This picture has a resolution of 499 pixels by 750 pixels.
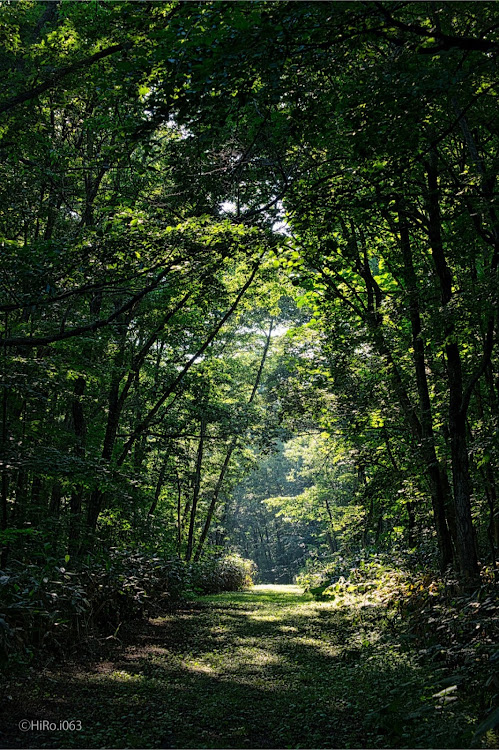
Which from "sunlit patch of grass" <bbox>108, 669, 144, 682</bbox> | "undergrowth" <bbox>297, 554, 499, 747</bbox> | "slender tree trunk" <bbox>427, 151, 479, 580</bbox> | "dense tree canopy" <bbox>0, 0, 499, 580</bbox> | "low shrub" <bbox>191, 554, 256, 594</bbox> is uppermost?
"dense tree canopy" <bbox>0, 0, 499, 580</bbox>

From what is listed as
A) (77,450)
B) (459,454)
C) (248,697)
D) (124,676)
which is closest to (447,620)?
(459,454)

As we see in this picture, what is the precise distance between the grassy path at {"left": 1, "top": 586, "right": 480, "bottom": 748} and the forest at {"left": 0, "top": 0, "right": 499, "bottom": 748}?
0.13ft

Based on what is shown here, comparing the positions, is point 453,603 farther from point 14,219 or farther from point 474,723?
Answer: point 14,219

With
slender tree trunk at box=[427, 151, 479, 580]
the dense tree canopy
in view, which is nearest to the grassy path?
slender tree trunk at box=[427, 151, 479, 580]

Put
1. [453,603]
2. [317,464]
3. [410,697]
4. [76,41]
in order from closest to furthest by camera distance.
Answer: [410,697]
[453,603]
[76,41]
[317,464]

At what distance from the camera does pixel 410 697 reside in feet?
14.6

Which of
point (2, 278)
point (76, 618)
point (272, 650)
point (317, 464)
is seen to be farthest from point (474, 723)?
point (317, 464)

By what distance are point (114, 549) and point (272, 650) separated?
361cm

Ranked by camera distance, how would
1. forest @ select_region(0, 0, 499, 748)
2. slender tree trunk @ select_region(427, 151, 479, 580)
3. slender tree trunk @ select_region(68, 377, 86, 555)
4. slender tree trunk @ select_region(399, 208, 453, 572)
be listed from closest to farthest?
1. forest @ select_region(0, 0, 499, 748)
2. slender tree trunk @ select_region(427, 151, 479, 580)
3. slender tree trunk @ select_region(399, 208, 453, 572)
4. slender tree trunk @ select_region(68, 377, 86, 555)

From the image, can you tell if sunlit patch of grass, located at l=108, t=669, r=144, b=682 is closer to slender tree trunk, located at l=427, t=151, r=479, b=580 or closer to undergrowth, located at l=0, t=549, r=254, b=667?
undergrowth, located at l=0, t=549, r=254, b=667

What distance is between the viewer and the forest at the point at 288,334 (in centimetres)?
395

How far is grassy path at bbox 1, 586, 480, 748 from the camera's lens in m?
3.86

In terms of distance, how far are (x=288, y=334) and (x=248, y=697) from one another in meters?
7.43

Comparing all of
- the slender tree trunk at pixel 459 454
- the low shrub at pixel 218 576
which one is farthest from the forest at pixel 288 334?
the low shrub at pixel 218 576
